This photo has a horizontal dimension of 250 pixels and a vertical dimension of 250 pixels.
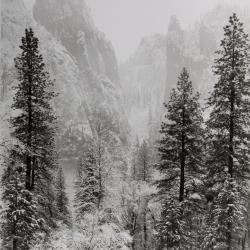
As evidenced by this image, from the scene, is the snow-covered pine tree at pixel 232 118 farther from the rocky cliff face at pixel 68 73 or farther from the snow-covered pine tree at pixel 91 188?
the rocky cliff face at pixel 68 73

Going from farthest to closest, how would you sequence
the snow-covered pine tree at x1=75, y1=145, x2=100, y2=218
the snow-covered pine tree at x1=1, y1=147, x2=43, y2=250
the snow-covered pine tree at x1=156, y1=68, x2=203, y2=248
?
the snow-covered pine tree at x1=75, y1=145, x2=100, y2=218 → the snow-covered pine tree at x1=156, y1=68, x2=203, y2=248 → the snow-covered pine tree at x1=1, y1=147, x2=43, y2=250

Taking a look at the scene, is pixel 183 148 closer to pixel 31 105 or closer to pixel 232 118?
pixel 232 118

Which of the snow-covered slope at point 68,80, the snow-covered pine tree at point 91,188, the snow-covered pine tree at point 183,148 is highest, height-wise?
the snow-covered slope at point 68,80

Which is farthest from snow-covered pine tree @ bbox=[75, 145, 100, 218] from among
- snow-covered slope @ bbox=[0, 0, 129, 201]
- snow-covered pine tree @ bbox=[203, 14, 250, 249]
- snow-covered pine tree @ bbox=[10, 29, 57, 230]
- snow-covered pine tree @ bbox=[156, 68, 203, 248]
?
snow-covered slope @ bbox=[0, 0, 129, 201]

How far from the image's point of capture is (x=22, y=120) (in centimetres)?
2153

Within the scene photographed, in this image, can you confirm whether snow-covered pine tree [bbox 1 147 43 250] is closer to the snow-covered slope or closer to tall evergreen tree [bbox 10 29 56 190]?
tall evergreen tree [bbox 10 29 56 190]

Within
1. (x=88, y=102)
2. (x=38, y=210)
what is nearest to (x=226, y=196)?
(x=38, y=210)

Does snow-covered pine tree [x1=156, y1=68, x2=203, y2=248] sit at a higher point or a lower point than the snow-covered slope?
lower

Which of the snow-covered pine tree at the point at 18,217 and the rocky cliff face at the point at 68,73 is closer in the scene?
the snow-covered pine tree at the point at 18,217

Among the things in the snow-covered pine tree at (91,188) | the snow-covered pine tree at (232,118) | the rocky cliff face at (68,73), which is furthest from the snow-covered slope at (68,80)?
the snow-covered pine tree at (232,118)

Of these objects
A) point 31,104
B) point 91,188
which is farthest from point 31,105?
point 91,188

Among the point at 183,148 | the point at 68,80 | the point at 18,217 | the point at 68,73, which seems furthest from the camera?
the point at 68,73

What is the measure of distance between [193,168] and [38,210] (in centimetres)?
988

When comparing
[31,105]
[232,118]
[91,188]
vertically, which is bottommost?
[91,188]
